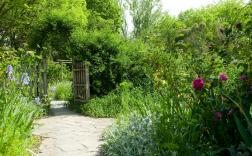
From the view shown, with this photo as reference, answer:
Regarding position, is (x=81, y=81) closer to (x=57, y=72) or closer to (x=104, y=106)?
(x=104, y=106)

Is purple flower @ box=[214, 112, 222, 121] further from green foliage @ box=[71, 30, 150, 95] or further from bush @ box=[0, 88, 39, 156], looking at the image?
green foliage @ box=[71, 30, 150, 95]

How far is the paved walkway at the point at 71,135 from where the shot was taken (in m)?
5.81

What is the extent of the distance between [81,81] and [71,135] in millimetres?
5602

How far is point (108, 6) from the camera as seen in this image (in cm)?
2753

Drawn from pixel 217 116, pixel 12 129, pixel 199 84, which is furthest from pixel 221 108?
pixel 12 129

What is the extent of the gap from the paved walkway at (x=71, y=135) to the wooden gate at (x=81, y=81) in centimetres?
195

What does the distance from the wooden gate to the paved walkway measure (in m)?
1.95

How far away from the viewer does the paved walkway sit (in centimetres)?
581

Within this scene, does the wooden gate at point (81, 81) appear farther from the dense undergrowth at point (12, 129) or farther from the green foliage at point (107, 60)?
the dense undergrowth at point (12, 129)

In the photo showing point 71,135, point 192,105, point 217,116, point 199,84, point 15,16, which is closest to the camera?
point 217,116

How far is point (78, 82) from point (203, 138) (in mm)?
9184

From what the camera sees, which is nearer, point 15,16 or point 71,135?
point 71,135

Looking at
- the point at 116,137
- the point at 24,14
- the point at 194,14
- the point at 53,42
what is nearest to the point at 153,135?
the point at 116,137

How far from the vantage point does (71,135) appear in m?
7.31
